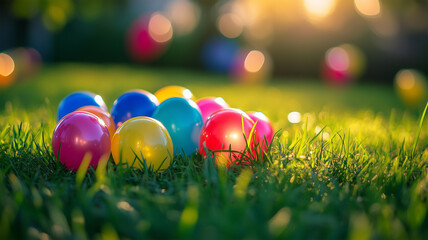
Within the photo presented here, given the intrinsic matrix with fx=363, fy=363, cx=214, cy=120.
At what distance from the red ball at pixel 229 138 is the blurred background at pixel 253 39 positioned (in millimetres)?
5490

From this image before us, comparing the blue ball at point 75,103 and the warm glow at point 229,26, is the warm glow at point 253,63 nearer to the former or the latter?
the warm glow at point 229,26

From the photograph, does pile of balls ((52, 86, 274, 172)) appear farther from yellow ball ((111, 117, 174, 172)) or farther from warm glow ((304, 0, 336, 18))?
warm glow ((304, 0, 336, 18))

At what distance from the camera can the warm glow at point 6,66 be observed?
5168mm

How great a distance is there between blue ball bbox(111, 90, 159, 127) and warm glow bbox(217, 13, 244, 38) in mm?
9092

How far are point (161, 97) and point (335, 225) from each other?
169 cm

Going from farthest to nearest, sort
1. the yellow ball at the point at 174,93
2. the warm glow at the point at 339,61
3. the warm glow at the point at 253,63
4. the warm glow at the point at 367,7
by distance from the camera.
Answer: the warm glow at the point at 367,7 → the warm glow at the point at 253,63 → the warm glow at the point at 339,61 → the yellow ball at the point at 174,93

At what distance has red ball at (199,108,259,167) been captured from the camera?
1.86 m

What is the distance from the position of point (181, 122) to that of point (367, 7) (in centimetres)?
836

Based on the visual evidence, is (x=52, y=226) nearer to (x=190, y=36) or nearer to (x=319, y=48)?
(x=319, y=48)

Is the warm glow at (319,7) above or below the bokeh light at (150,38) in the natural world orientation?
above

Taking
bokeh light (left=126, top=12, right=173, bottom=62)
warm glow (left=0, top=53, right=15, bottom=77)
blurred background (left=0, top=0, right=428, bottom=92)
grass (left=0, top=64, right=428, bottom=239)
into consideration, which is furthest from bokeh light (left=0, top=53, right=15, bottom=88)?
bokeh light (left=126, top=12, right=173, bottom=62)

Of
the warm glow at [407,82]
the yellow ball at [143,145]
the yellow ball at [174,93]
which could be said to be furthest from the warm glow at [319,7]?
A: the yellow ball at [143,145]

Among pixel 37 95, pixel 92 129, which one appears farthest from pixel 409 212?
pixel 37 95

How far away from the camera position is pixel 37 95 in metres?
4.50
